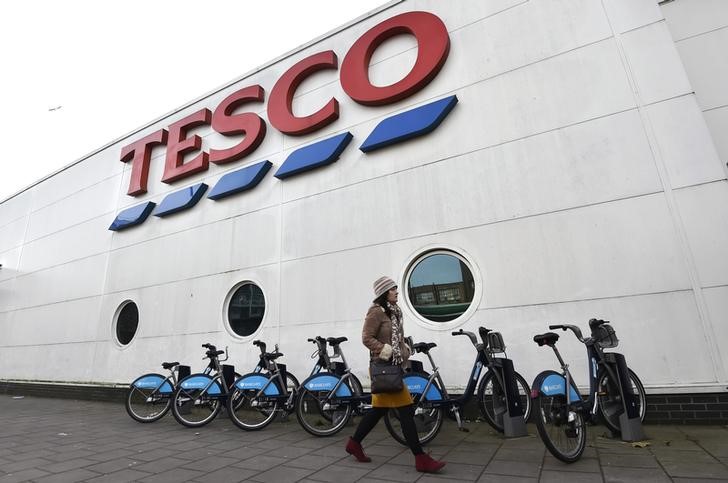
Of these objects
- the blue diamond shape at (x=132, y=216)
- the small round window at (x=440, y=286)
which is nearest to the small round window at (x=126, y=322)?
the blue diamond shape at (x=132, y=216)

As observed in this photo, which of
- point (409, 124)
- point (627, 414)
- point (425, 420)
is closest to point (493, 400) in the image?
point (425, 420)

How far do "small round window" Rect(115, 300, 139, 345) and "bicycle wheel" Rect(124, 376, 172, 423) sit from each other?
11.1ft

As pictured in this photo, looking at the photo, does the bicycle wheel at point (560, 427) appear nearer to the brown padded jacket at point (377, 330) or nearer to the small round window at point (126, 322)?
the brown padded jacket at point (377, 330)

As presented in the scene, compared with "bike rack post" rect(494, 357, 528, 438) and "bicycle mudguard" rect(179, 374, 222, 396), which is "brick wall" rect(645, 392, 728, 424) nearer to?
"bike rack post" rect(494, 357, 528, 438)

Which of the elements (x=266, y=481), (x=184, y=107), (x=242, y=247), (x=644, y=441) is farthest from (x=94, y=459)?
(x=184, y=107)

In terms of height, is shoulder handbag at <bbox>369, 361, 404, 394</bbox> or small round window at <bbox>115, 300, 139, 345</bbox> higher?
small round window at <bbox>115, 300, 139, 345</bbox>

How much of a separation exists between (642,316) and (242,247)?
6725mm

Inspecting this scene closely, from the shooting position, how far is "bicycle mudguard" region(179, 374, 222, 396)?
5391mm

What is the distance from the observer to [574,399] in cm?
327

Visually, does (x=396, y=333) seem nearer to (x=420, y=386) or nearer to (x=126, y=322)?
(x=420, y=386)

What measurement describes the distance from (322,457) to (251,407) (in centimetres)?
178

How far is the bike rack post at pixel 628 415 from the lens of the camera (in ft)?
12.0

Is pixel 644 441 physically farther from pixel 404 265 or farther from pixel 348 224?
pixel 348 224

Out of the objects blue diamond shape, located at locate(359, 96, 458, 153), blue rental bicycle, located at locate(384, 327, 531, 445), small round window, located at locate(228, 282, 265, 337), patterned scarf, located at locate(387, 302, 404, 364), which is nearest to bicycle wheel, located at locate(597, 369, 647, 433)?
blue rental bicycle, located at locate(384, 327, 531, 445)
